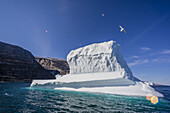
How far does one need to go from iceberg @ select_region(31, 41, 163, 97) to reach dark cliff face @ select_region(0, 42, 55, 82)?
119 ft

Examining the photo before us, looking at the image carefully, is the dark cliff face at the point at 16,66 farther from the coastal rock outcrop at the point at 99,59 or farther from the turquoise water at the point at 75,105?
the turquoise water at the point at 75,105

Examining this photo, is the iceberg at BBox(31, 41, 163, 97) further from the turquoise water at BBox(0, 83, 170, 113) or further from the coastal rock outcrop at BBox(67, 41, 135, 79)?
the turquoise water at BBox(0, 83, 170, 113)

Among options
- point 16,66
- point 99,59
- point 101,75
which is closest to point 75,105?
point 101,75

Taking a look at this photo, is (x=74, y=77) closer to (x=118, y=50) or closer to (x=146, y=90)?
(x=118, y=50)

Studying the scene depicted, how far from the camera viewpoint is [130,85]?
1253 centimetres

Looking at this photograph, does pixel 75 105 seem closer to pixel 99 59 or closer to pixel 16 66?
pixel 99 59

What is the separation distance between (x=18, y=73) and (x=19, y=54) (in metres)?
17.5

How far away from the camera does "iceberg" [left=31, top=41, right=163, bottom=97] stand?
12480mm

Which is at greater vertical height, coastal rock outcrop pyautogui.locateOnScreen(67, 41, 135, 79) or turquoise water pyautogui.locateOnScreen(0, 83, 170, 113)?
coastal rock outcrop pyautogui.locateOnScreen(67, 41, 135, 79)

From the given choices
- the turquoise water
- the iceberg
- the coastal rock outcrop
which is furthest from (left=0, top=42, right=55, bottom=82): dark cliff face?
the turquoise water

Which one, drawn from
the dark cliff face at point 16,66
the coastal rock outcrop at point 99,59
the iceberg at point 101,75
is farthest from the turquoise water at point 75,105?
the dark cliff face at point 16,66

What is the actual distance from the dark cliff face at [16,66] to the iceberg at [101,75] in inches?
1428

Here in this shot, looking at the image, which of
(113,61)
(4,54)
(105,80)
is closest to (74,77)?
(105,80)

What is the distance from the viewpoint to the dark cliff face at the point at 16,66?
45.4 meters
